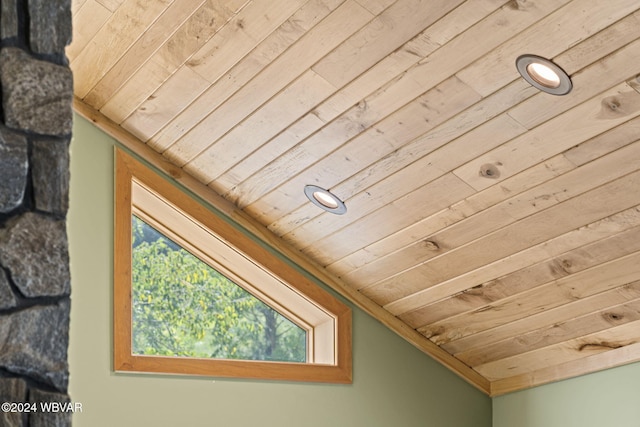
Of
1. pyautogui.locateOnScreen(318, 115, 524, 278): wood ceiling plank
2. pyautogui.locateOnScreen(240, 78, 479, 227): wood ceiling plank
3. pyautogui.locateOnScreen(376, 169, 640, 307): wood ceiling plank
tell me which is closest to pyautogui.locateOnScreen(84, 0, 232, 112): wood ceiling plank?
pyautogui.locateOnScreen(240, 78, 479, 227): wood ceiling plank

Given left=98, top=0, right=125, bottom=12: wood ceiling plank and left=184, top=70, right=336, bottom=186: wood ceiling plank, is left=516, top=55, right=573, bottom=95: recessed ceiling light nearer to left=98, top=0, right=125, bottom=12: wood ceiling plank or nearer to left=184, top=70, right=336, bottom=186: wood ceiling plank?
left=184, top=70, right=336, bottom=186: wood ceiling plank

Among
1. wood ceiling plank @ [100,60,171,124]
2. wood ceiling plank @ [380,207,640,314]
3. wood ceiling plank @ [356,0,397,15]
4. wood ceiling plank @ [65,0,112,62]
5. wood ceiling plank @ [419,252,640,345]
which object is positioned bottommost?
wood ceiling plank @ [419,252,640,345]

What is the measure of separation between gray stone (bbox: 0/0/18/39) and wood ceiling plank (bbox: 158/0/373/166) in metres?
1.17

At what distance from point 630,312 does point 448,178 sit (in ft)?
3.32

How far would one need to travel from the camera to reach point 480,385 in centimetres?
509

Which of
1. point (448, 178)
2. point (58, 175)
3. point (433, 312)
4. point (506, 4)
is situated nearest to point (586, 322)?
point (433, 312)

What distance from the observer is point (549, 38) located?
3.13 m

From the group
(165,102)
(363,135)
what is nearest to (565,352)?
(363,135)

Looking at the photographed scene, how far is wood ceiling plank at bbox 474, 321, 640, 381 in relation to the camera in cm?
433

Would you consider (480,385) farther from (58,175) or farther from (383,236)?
(58,175)

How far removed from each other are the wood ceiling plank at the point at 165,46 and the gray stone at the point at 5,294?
1.48 metres

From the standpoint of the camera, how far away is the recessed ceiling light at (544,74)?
323 centimetres

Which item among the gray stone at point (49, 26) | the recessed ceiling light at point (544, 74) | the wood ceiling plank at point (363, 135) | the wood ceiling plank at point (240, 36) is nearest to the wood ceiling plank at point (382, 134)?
the wood ceiling plank at point (363, 135)

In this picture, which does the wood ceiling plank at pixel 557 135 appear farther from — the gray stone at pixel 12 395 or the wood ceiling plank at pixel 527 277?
the gray stone at pixel 12 395
